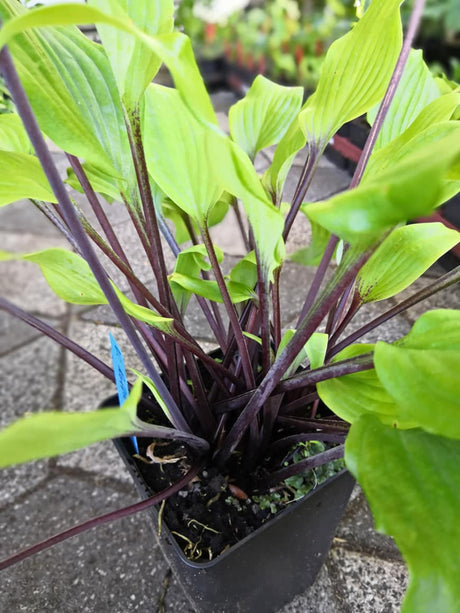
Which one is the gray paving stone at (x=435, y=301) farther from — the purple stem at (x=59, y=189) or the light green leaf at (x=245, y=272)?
the purple stem at (x=59, y=189)

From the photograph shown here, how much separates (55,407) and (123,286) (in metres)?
0.26

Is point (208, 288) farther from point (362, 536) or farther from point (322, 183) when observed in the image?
point (322, 183)

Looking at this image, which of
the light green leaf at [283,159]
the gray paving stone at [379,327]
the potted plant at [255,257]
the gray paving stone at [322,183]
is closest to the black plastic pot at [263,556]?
the potted plant at [255,257]

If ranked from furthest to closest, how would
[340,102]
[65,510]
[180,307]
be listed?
[65,510] → [180,307] → [340,102]

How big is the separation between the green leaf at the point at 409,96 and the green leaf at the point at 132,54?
0.18m

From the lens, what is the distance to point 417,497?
0.67 ft

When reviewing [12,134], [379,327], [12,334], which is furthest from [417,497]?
[12,334]

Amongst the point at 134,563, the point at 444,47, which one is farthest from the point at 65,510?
the point at 444,47

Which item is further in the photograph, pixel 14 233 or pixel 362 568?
pixel 14 233

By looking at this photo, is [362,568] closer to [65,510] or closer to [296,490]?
[296,490]

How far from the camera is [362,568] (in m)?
0.48

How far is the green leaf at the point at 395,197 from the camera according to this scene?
0.14m

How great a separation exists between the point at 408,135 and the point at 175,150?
0.15 m

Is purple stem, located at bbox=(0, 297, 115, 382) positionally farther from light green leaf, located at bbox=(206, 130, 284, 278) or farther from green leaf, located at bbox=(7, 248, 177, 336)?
light green leaf, located at bbox=(206, 130, 284, 278)
